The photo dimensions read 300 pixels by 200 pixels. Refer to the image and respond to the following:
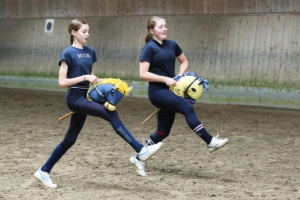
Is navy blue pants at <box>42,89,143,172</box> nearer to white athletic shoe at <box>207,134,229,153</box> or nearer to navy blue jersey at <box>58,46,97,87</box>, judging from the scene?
navy blue jersey at <box>58,46,97,87</box>

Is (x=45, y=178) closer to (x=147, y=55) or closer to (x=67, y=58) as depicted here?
(x=67, y=58)

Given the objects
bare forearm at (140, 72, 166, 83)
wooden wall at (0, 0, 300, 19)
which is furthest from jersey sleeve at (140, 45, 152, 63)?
wooden wall at (0, 0, 300, 19)

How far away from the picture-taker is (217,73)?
1074 cm

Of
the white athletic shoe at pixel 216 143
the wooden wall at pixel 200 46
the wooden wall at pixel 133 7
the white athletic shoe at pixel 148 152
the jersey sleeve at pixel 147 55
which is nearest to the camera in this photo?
the white athletic shoe at pixel 148 152

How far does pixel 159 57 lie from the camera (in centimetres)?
459

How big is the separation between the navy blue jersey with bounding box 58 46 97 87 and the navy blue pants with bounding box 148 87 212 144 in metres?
→ 0.79

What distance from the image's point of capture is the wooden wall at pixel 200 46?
10148mm

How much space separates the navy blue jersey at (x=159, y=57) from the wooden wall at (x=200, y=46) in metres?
5.96

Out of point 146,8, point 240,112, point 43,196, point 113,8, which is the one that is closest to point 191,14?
point 146,8

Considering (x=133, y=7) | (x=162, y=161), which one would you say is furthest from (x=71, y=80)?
(x=133, y=7)

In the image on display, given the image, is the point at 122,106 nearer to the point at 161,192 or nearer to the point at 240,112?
the point at 240,112

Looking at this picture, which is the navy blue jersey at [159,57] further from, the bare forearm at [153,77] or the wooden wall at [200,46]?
the wooden wall at [200,46]

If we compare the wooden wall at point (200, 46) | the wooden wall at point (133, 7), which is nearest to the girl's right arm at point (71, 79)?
the wooden wall at point (200, 46)

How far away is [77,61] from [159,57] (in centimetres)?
89
